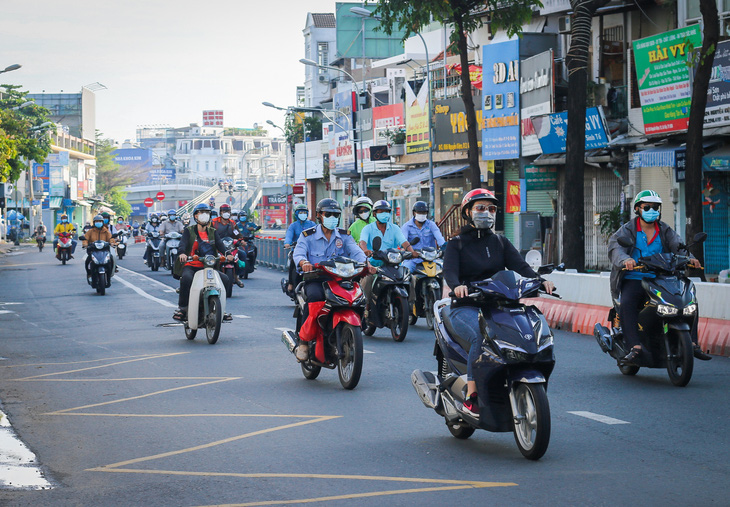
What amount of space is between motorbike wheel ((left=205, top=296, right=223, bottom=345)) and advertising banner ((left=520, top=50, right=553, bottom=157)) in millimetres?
20841

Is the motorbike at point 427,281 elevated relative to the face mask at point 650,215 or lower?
lower

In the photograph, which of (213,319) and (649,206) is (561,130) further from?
(649,206)

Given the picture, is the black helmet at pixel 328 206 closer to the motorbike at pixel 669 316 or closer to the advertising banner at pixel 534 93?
the motorbike at pixel 669 316

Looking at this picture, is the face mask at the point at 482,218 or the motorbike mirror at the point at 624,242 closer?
the face mask at the point at 482,218

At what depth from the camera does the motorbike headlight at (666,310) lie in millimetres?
10031

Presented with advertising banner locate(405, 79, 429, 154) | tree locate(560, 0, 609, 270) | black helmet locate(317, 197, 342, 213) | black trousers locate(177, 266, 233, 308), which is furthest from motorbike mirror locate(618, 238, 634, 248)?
advertising banner locate(405, 79, 429, 154)

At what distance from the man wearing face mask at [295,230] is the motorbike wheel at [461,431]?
918 cm

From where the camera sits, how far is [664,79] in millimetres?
26250

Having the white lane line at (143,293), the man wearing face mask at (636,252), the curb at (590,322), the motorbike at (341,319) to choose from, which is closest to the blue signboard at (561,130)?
the white lane line at (143,293)

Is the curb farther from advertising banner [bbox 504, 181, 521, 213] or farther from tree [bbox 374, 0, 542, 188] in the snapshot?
advertising banner [bbox 504, 181, 521, 213]

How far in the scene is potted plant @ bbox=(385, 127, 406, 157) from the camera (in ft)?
171

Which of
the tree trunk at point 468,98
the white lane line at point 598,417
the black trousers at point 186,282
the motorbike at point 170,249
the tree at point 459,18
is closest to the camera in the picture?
the white lane line at point 598,417

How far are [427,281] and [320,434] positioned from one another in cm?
756

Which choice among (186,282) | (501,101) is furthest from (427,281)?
(501,101)
